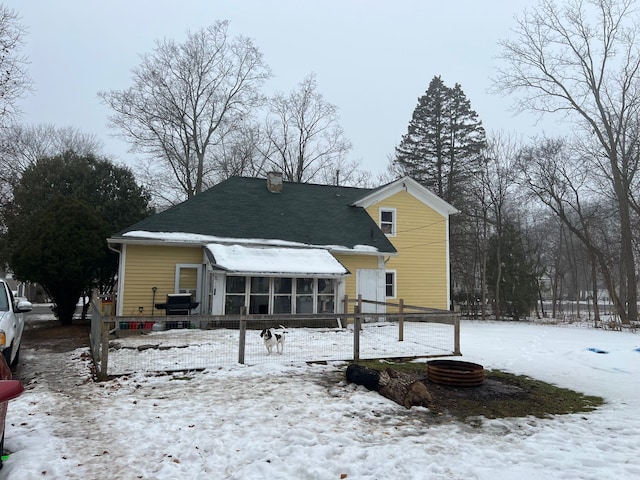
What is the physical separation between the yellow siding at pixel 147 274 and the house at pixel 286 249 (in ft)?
0.11

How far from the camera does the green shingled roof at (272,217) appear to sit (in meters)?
16.7

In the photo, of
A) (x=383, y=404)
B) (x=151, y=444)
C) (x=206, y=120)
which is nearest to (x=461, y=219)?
(x=206, y=120)

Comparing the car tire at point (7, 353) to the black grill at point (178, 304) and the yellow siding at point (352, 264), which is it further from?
the yellow siding at point (352, 264)

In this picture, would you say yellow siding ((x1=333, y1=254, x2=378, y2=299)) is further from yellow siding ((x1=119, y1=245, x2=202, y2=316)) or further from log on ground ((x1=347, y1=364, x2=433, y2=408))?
log on ground ((x1=347, y1=364, x2=433, y2=408))

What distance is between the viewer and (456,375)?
23.0 feet

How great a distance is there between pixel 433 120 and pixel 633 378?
2916cm

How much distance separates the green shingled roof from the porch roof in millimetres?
976

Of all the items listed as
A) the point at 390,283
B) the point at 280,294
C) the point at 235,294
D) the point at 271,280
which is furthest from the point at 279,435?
the point at 390,283

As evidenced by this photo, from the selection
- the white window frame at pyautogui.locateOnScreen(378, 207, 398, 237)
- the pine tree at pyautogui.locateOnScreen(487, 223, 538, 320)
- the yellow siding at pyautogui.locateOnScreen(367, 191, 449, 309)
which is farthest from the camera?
the pine tree at pyautogui.locateOnScreen(487, 223, 538, 320)

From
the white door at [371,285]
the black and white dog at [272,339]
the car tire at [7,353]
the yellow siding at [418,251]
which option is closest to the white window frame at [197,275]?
the white door at [371,285]

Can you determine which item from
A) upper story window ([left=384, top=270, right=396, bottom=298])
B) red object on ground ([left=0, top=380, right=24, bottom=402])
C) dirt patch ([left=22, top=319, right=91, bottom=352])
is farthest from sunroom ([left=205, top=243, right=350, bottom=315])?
red object on ground ([left=0, top=380, right=24, bottom=402])

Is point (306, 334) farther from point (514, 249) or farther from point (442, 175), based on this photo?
point (442, 175)

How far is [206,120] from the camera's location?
95.5ft

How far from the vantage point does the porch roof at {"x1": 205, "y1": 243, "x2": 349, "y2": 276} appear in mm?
14438
